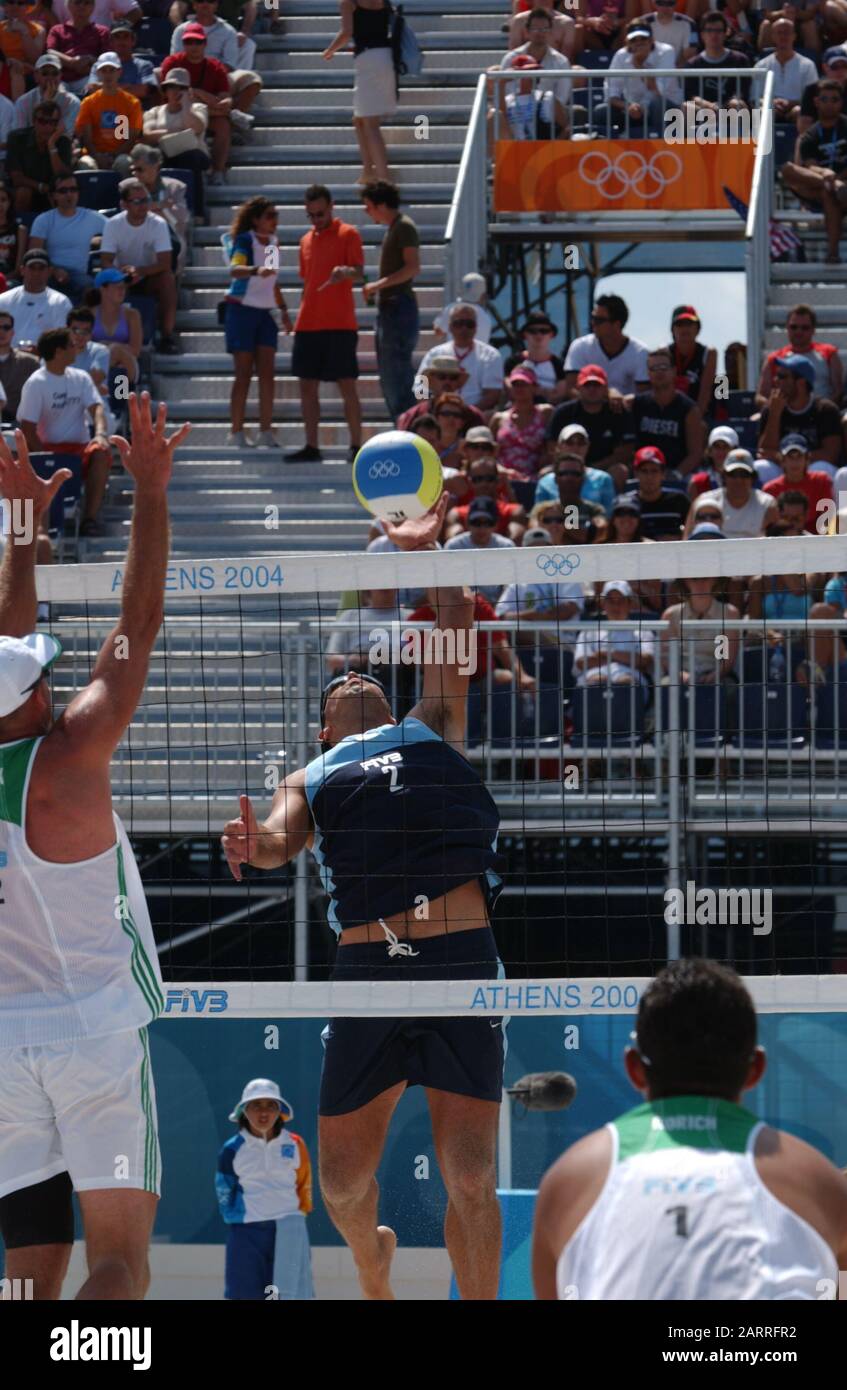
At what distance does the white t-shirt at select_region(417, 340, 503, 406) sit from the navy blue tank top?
7213 millimetres

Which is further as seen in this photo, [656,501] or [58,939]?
[656,501]

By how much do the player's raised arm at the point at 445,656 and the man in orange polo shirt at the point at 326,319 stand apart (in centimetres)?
696

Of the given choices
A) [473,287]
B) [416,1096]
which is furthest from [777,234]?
[416,1096]

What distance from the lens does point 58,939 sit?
4.89 metres

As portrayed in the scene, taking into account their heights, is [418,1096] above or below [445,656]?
below

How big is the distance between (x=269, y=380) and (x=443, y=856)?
8217mm

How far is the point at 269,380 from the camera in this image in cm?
1404

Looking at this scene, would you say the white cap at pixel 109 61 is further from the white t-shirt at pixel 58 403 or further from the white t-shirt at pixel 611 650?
the white t-shirt at pixel 611 650

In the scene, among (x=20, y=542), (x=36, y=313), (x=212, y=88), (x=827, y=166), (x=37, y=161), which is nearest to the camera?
(x=20, y=542)

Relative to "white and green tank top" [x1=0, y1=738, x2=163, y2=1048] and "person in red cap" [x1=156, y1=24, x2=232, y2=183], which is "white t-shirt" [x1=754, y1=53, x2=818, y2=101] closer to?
"person in red cap" [x1=156, y1=24, x2=232, y2=183]

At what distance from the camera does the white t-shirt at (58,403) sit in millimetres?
12938

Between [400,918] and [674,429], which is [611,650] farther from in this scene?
[400,918]

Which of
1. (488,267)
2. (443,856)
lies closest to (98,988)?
(443,856)

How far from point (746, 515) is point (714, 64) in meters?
5.50
